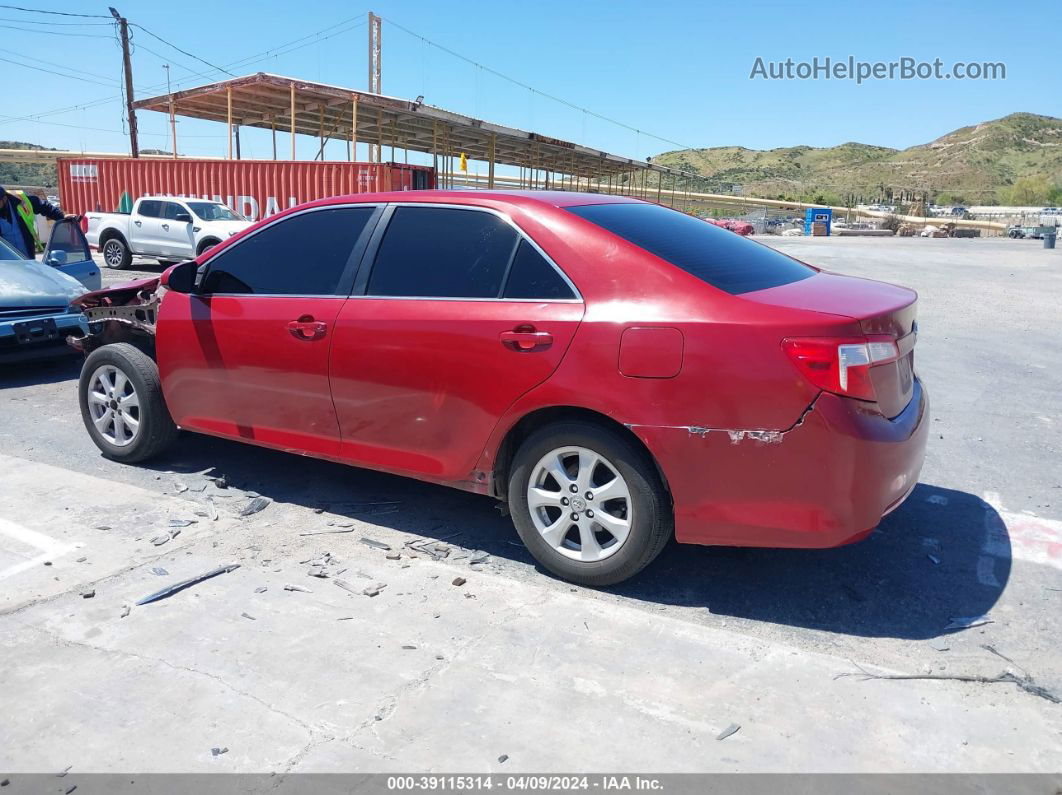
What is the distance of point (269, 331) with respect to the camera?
4453mm

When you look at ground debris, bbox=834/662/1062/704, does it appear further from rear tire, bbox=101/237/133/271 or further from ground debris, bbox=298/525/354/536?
rear tire, bbox=101/237/133/271

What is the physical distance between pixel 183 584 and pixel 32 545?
1016 millimetres

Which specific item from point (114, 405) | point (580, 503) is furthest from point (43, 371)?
point (580, 503)

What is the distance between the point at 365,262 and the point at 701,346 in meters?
1.89

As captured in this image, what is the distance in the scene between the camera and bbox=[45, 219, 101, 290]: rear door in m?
9.47

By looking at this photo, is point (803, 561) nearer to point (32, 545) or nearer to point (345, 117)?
point (32, 545)

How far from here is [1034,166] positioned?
11394 cm

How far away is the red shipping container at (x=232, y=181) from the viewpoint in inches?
864

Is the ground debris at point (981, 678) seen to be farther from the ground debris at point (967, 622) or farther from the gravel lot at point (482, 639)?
the ground debris at point (967, 622)

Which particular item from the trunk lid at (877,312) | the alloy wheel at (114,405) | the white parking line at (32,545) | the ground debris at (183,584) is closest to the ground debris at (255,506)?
the ground debris at (183,584)

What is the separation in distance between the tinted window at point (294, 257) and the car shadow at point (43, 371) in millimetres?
4174

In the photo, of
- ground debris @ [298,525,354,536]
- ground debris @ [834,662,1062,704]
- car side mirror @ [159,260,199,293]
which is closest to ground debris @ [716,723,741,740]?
ground debris @ [834,662,1062,704]

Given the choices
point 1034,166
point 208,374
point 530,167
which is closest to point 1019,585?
point 208,374

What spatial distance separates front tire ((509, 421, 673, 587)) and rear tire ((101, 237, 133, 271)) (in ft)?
64.3
